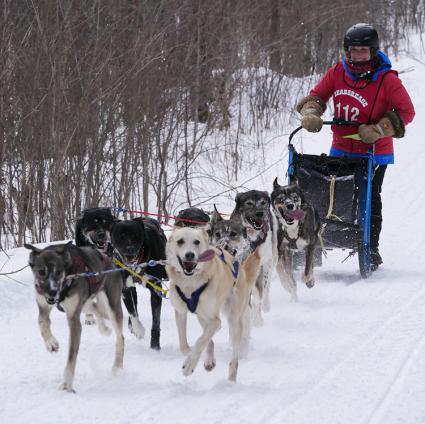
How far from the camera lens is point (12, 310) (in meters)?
5.54

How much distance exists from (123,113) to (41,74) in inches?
40.4

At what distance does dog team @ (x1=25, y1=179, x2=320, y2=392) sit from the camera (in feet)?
12.6

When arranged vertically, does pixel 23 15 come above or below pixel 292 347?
above

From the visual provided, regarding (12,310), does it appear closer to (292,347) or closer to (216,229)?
(216,229)

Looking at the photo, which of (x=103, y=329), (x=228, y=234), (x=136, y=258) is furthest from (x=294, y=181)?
(x=103, y=329)

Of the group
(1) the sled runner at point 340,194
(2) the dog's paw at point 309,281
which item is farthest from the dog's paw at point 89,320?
(1) the sled runner at point 340,194

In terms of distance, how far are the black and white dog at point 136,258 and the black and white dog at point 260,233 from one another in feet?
2.27

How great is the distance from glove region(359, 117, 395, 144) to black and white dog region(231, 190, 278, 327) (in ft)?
3.69

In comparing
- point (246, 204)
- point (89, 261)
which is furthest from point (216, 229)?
point (89, 261)

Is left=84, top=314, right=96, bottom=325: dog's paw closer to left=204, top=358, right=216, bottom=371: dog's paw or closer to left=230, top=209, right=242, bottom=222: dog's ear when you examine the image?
left=230, top=209, right=242, bottom=222: dog's ear

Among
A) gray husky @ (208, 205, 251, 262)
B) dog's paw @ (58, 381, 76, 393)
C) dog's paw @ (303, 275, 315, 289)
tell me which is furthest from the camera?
dog's paw @ (303, 275, 315, 289)

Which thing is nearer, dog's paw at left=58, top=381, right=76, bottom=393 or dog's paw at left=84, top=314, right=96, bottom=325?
dog's paw at left=58, top=381, right=76, bottom=393

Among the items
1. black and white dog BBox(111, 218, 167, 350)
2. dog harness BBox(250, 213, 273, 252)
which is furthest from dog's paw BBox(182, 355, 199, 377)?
dog harness BBox(250, 213, 273, 252)

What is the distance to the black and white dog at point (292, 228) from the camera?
6062 mm
